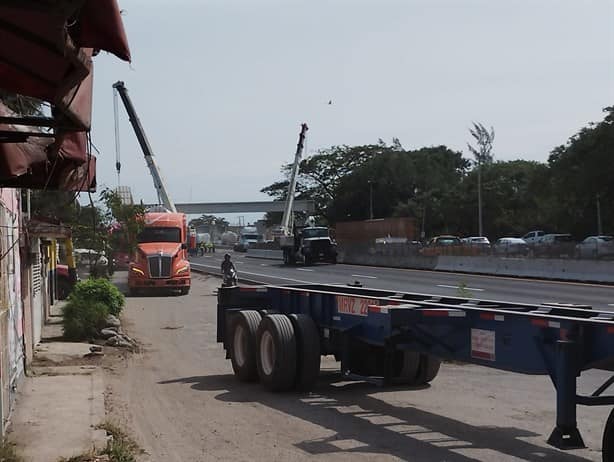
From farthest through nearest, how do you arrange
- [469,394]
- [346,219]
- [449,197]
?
[346,219] → [449,197] → [469,394]

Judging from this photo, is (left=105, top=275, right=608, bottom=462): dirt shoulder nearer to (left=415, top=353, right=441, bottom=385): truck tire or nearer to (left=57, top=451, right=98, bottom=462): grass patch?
(left=415, top=353, right=441, bottom=385): truck tire

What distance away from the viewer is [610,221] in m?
64.9

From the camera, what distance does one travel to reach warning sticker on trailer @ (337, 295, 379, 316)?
11078mm

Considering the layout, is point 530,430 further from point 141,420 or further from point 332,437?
point 141,420

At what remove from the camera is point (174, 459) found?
8.53 metres

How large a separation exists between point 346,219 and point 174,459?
104597 mm

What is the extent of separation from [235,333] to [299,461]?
201 inches

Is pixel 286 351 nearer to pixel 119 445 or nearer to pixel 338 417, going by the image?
pixel 338 417

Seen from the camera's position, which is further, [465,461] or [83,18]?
[465,461]

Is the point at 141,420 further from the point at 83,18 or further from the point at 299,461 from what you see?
the point at 83,18

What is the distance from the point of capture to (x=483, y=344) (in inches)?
350

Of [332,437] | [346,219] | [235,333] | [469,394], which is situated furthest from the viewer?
[346,219]

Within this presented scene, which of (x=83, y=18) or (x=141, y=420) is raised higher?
(x=83, y=18)

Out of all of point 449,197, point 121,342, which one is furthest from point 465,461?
point 449,197
